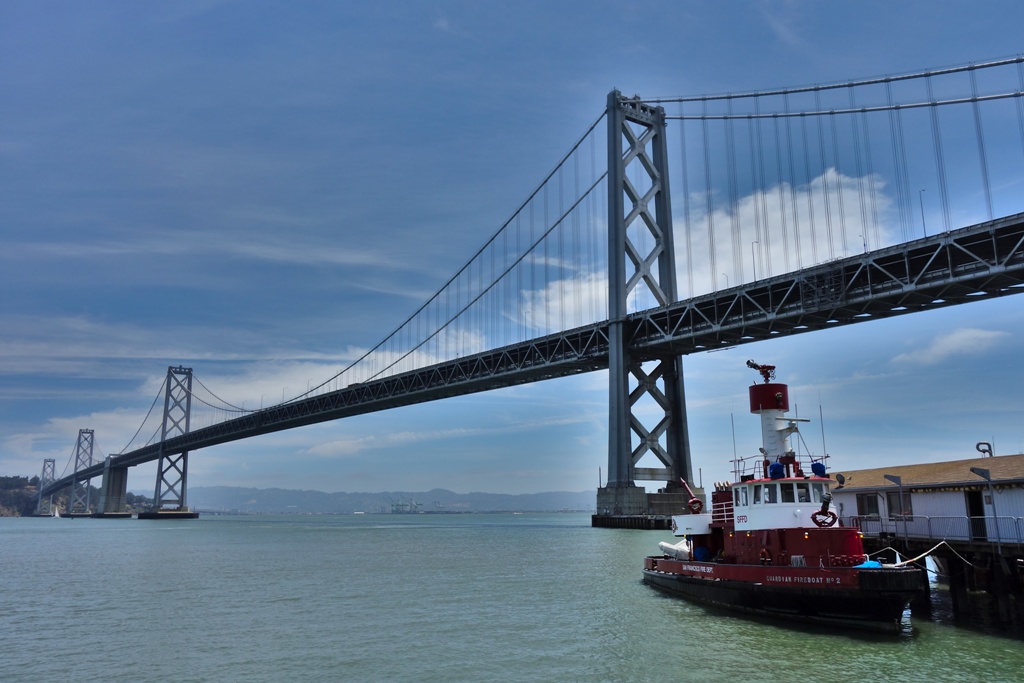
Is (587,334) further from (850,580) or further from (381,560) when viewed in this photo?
(850,580)

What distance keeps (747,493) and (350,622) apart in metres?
11.4

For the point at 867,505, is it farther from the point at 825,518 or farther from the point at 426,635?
the point at 426,635

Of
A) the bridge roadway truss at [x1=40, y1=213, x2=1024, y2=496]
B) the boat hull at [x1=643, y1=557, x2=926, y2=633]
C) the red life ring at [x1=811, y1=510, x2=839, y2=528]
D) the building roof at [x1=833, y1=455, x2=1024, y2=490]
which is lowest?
the boat hull at [x1=643, y1=557, x2=926, y2=633]

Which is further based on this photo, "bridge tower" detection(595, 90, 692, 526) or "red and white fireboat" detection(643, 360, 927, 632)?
"bridge tower" detection(595, 90, 692, 526)

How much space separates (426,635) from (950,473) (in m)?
16.8

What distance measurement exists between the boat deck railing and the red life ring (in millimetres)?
3846

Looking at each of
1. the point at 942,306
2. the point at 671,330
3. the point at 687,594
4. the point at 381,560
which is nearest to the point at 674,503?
the point at 671,330

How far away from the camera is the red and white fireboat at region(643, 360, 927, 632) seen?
17.7m

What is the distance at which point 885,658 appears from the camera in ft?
51.0

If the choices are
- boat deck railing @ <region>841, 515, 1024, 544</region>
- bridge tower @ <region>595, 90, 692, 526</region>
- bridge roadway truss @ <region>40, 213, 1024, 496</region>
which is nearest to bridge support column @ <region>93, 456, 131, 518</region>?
bridge roadway truss @ <region>40, 213, 1024, 496</region>

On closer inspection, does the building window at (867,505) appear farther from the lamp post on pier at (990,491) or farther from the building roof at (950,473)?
the lamp post on pier at (990,491)

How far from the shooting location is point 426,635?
714 inches

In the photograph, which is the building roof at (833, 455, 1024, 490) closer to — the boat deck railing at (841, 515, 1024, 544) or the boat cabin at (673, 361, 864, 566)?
the boat deck railing at (841, 515, 1024, 544)

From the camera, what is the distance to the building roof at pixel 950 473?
2096 centimetres
